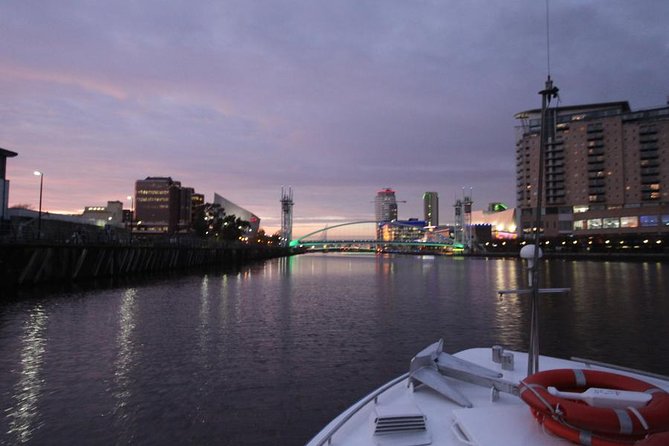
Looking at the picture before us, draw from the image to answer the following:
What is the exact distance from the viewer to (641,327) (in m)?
27.5

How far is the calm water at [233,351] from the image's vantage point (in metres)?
12.9

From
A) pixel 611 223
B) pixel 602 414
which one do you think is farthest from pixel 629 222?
pixel 602 414

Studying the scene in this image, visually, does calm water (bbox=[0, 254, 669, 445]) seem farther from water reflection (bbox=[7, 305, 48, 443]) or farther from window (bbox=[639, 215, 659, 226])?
window (bbox=[639, 215, 659, 226])

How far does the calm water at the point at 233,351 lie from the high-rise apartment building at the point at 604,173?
14504cm

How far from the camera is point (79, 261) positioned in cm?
5772

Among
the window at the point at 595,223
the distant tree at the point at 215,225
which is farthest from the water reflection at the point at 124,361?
the window at the point at 595,223

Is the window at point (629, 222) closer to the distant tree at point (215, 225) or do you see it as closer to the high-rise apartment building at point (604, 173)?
the high-rise apartment building at point (604, 173)

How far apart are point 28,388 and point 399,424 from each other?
14.8 m

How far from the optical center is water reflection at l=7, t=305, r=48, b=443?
12.3 meters

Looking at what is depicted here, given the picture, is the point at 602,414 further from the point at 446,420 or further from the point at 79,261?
the point at 79,261

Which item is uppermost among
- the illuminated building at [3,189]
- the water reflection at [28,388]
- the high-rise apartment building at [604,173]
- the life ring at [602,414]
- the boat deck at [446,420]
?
the high-rise apartment building at [604,173]

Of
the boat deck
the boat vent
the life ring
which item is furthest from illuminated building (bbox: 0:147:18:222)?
the life ring

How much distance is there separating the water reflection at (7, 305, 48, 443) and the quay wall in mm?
25239

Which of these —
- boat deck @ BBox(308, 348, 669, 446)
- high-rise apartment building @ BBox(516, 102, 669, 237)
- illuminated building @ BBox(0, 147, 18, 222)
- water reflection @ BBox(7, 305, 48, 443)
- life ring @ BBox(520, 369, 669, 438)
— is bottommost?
water reflection @ BBox(7, 305, 48, 443)
